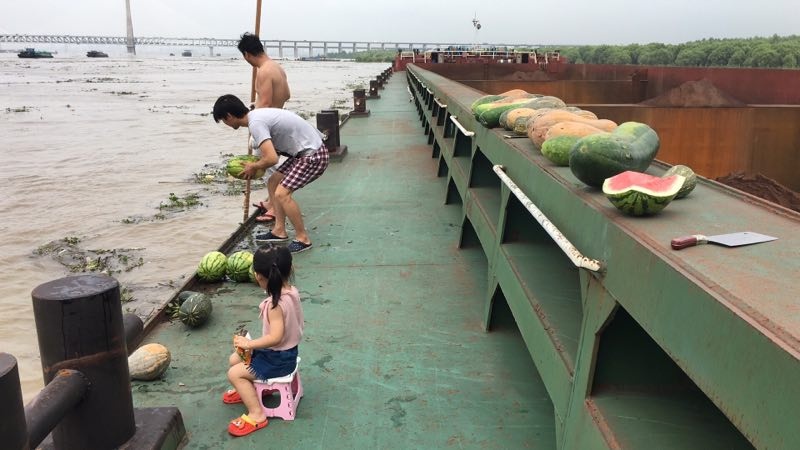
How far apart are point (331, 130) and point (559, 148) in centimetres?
781

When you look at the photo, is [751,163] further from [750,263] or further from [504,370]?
[750,263]

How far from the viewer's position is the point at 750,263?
1711 mm

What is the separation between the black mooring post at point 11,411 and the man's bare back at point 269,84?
466cm

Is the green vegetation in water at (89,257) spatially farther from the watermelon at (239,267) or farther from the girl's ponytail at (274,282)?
the girl's ponytail at (274,282)

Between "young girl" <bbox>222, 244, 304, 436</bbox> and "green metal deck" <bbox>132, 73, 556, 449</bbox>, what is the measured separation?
121 mm

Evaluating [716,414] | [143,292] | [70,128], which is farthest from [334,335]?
[70,128]

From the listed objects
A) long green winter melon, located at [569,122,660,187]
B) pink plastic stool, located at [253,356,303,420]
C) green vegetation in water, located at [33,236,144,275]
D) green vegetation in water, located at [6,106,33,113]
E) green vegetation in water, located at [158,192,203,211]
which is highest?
long green winter melon, located at [569,122,660,187]

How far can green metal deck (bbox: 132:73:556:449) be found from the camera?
10.1 ft

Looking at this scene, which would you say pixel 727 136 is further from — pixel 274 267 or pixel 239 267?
pixel 274 267

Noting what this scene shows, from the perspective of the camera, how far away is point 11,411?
1887 mm

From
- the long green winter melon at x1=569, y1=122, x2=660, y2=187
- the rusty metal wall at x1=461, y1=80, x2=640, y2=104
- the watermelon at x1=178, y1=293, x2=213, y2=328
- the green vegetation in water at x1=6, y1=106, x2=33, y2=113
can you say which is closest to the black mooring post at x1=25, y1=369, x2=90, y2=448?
the watermelon at x1=178, y1=293, x2=213, y2=328

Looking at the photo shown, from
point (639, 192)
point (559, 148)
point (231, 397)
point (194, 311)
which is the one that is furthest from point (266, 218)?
point (639, 192)

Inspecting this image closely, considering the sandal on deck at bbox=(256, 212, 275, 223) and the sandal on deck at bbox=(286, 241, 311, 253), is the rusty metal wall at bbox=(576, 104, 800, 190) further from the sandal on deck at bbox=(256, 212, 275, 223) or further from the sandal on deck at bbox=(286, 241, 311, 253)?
the sandal on deck at bbox=(256, 212, 275, 223)

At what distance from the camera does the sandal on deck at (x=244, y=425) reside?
10.1ft
